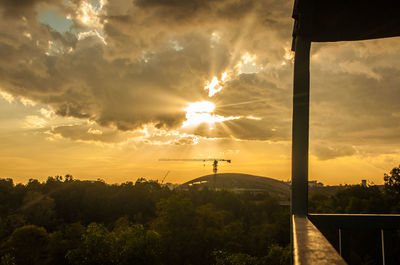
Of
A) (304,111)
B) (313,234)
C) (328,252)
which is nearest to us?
(328,252)

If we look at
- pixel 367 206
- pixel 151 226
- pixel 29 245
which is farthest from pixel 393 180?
pixel 29 245

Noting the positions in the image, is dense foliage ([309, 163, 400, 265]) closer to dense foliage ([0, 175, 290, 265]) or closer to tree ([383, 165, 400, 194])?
tree ([383, 165, 400, 194])

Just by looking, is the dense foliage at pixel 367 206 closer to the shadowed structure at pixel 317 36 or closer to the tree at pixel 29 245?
the shadowed structure at pixel 317 36

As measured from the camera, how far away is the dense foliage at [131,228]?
2761 centimetres

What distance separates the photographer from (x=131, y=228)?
29188 millimetres

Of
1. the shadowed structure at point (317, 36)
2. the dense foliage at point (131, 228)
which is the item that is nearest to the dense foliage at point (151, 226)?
the dense foliage at point (131, 228)

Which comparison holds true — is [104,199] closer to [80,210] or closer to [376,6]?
[80,210]

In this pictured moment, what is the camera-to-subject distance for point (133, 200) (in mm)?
48812

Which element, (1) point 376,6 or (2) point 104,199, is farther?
(2) point 104,199

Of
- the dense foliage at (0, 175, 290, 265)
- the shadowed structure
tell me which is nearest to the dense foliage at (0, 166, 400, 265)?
the dense foliage at (0, 175, 290, 265)

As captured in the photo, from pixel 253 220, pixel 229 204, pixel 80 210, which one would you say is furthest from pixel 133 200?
pixel 253 220

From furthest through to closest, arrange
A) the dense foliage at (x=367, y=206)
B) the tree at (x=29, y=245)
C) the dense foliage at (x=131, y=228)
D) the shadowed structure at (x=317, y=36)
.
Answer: the tree at (x=29, y=245) < the dense foliage at (x=367, y=206) < the dense foliage at (x=131, y=228) < the shadowed structure at (x=317, y=36)

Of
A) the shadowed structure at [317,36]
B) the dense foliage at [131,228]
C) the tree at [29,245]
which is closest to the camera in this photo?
the shadowed structure at [317,36]

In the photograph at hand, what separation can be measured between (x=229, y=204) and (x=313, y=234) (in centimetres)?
5183
